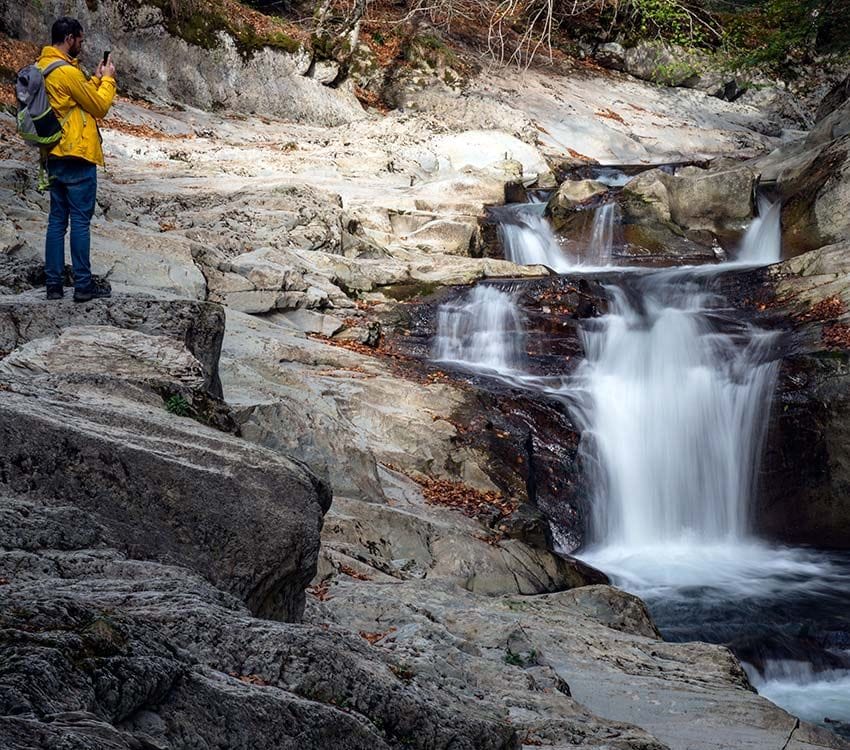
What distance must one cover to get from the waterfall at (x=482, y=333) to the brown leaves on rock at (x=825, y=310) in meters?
3.86

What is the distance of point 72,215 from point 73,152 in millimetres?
471

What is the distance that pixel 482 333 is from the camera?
12727 mm

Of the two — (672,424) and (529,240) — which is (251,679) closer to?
(672,424)

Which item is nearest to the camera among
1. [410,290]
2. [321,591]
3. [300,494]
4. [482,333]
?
[300,494]

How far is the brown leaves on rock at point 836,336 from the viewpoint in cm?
1114

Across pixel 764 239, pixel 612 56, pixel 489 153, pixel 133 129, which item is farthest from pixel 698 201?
pixel 612 56

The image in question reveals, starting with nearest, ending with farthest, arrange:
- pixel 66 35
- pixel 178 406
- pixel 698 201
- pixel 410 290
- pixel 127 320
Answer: pixel 178 406, pixel 127 320, pixel 66 35, pixel 410 290, pixel 698 201

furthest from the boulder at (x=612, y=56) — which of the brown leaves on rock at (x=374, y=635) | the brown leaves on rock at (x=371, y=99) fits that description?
the brown leaves on rock at (x=374, y=635)

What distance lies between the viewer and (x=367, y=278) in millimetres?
13648

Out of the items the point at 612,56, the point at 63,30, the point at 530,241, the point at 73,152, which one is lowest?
the point at 73,152

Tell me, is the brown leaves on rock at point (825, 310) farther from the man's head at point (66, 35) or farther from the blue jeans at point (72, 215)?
the man's head at point (66, 35)

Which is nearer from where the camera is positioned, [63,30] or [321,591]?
[321,591]

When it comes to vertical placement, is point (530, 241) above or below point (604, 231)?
below

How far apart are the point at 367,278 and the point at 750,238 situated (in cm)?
766
